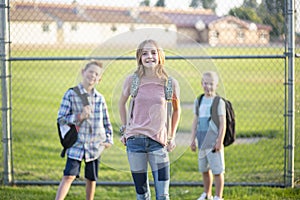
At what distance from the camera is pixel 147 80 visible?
4223mm

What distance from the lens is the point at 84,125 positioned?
5.24 m

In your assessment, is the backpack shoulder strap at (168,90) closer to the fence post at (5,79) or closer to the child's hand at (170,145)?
the child's hand at (170,145)

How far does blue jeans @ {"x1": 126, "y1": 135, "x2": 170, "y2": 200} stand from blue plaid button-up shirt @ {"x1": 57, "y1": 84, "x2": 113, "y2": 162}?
985 mm

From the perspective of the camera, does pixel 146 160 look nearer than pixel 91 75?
Yes

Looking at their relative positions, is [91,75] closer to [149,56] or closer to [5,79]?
[149,56]

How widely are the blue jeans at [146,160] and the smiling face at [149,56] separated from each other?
1.84ft

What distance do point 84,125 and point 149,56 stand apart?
1.37 m

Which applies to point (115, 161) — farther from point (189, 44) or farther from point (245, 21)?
point (245, 21)

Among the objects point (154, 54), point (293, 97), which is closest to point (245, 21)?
point (293, 97)

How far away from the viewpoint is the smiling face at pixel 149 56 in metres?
4.17

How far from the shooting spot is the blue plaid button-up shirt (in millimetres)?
5207

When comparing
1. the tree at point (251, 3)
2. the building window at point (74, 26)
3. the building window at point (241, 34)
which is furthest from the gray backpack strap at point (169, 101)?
the building window at point (74, 26)

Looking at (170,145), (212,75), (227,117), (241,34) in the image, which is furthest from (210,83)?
(241,34)

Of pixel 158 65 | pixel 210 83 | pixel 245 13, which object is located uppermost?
pixel 245 13
